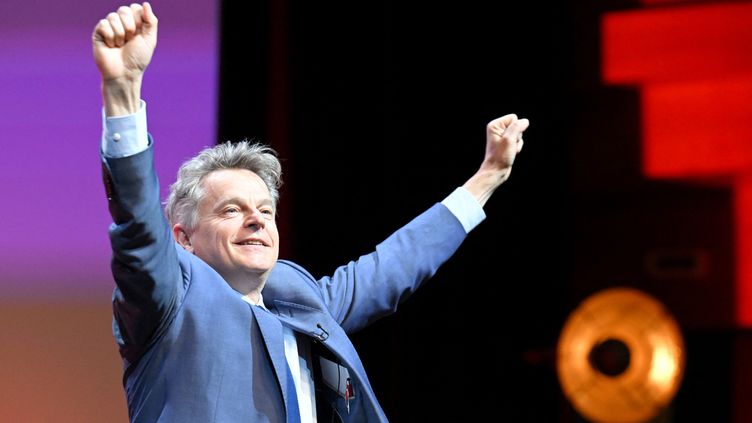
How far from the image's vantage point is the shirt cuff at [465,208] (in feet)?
7.23

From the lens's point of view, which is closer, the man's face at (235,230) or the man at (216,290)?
the man at (216,290)

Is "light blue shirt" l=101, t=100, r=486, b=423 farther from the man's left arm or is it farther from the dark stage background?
the dark stage background

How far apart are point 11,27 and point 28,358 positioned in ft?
2.54

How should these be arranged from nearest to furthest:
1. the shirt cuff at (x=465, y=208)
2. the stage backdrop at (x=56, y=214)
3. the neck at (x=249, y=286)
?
1. the neck at (x=249, y=286)
2. the shirt cuff at (x=465, y=208)
3. the stage backdrop at (x=56, y=214)

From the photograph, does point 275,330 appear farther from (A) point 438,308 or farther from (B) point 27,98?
(A) point 438,308

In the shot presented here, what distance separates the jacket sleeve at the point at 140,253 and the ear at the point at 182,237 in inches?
9.2

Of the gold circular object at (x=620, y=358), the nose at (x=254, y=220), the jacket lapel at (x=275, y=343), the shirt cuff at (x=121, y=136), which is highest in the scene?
the shirt cuff at (x=121, y=136)

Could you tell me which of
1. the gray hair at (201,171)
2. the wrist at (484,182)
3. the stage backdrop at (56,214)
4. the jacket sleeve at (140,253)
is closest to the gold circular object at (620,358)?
the wrist at (484,182)

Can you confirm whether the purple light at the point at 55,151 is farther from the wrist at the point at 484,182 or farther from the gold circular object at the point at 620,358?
the gold circular object at the point at 620,358

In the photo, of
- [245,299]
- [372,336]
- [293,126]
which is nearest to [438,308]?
[372,336]

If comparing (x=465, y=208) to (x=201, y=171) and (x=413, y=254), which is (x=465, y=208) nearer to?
(x=413, y=254)

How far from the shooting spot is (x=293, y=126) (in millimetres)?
3215

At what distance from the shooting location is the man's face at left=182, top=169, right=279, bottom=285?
184cm

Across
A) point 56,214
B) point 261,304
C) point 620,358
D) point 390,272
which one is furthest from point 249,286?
point 620,358
